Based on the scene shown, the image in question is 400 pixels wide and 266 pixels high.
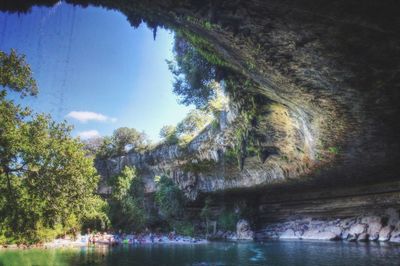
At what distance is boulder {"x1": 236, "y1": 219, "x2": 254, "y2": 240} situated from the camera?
3438cm

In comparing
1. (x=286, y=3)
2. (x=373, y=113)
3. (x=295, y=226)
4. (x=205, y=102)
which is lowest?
(x=295, y=226)

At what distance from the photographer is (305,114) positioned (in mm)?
15609

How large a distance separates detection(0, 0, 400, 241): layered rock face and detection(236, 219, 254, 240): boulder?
163 cm

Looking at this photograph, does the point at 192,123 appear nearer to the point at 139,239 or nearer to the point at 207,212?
the point at 207,212

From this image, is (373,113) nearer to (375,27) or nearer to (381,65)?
(381,65)

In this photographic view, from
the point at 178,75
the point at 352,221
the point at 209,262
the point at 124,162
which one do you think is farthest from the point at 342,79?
the point at 124,162

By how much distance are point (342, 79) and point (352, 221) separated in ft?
74.4

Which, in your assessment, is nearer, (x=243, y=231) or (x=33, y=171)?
(x=33, y=171)

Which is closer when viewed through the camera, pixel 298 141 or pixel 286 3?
pixel 286 3

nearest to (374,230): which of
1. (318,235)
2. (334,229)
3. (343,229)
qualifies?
(343,229)

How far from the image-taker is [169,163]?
3700 cm

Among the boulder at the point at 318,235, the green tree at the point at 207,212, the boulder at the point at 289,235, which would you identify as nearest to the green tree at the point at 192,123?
the green tree at the point at 207,212

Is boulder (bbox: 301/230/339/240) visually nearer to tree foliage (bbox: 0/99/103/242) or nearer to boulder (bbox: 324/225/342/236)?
boulder (bbox: 324/225/342/236)

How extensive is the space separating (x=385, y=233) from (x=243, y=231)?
1399 centimetres
